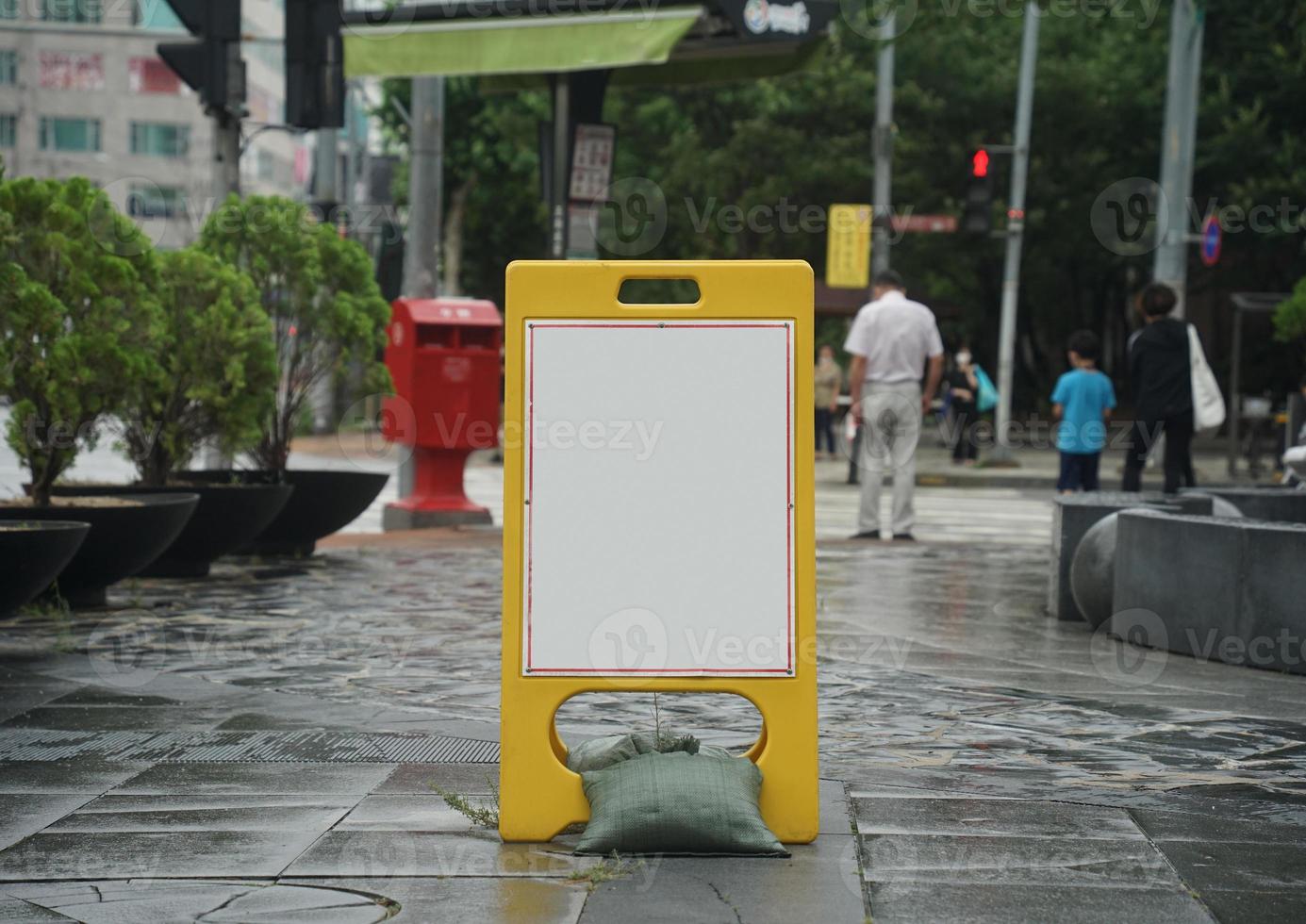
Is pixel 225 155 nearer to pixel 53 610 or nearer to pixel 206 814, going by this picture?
pixel 53 610

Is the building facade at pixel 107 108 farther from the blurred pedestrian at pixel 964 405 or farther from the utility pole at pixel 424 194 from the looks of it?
the utility pole at pixel 424 194

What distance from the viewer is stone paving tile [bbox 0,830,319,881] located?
4.16m

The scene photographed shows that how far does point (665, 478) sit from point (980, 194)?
69.2 ft

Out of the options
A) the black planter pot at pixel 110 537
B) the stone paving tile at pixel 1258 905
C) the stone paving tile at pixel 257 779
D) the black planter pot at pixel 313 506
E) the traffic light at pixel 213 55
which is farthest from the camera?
the traffic light at pixel 213 55

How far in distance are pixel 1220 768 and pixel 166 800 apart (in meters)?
3.02

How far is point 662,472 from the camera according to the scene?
4.57 metres

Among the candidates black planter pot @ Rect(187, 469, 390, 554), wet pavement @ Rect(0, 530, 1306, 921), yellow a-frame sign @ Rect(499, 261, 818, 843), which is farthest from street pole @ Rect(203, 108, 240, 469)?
yellow a-frame sign @ Rect(499, 261, 818, 843)

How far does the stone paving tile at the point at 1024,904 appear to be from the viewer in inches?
152

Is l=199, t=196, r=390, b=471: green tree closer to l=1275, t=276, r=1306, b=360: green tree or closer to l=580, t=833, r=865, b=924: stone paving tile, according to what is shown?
l=580, t=833, r=865, b=924: stone paving tile

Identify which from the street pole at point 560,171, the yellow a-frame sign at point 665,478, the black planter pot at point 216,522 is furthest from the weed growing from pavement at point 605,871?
the street pole at point 560,171

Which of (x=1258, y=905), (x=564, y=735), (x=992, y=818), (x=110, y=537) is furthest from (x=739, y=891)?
(x=110, y=537)

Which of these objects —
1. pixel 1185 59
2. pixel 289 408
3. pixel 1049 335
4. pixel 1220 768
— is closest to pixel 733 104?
pixel 1049 335

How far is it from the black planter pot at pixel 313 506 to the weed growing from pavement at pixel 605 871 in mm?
7079

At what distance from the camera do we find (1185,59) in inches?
862
